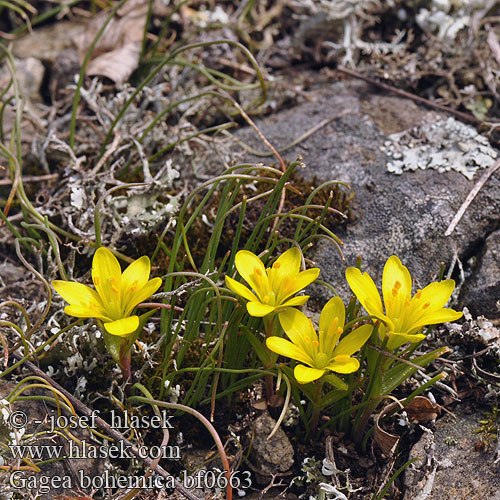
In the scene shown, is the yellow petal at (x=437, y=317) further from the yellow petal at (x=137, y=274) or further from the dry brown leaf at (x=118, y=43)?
the dry brown leaf at (x=118, y=43)

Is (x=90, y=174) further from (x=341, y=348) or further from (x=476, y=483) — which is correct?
(x=476, y=483)

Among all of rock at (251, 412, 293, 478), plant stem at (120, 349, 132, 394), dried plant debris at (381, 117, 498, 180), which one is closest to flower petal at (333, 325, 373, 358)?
rock at (251, 412, 293, 478)

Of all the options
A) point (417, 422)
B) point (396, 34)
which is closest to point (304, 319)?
point (417, 422)

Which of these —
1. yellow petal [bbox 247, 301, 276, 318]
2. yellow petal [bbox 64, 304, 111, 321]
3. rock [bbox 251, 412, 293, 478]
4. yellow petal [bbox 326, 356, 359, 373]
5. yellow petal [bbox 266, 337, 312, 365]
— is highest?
yellow petal [bbox 247, 301, 276, 318]

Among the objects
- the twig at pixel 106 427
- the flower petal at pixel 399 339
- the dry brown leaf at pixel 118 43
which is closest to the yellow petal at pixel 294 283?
the flower petal at pixel 399 339

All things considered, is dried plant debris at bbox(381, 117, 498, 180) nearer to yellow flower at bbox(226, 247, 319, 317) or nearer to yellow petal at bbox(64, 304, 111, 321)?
yellow flower at bbox(226, 247, 319, 317)

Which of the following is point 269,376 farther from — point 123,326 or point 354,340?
point 123,326
